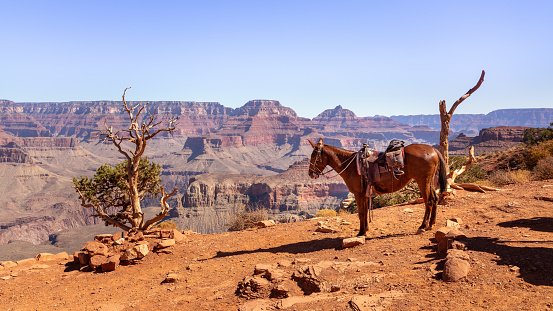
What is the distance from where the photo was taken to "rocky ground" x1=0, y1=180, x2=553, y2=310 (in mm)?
6281

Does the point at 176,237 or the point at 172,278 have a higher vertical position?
the point at 172,278

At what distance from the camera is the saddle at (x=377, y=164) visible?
35.9 ft

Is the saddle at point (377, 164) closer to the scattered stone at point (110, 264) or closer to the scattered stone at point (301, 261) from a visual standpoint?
the scattered stone at point (301, 261)

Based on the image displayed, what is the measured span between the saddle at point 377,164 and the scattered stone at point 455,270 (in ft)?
14.7

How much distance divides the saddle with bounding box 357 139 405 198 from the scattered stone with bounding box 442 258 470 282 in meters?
4.49

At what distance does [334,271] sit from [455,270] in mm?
2449

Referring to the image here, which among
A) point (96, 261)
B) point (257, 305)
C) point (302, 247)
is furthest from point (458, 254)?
point (96, 261)

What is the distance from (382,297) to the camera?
636cm

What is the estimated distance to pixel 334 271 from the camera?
784cm

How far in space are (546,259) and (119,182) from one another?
20.5 m

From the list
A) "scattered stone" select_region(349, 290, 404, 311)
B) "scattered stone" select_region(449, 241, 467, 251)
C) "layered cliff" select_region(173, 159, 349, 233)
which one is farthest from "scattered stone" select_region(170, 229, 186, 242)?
"layered cliff" select_region(173, 159, 349, 233)

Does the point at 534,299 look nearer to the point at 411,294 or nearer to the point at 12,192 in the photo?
the point at 411,294

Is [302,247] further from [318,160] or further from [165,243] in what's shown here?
[165,243]

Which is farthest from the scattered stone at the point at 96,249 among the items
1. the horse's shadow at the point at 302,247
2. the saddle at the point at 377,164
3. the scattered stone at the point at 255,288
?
the saddle at the point at 377,164
